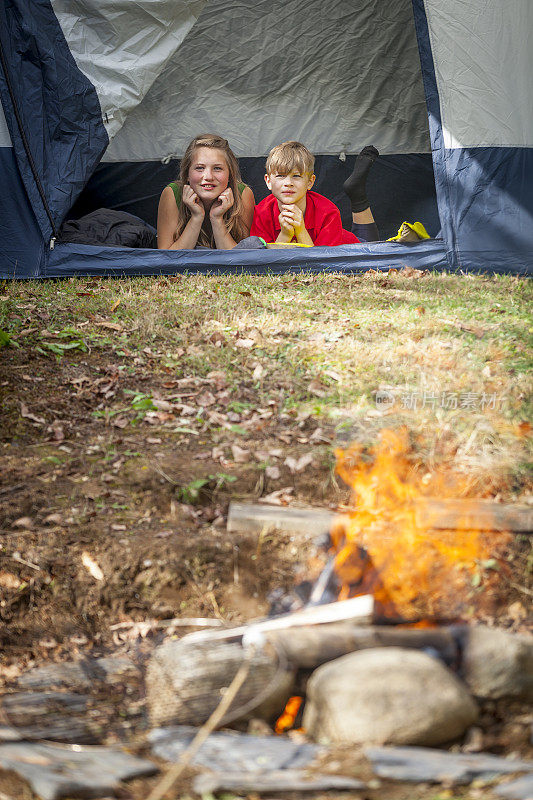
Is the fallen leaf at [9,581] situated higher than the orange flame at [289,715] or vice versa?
the fallen leaf at [9,581]

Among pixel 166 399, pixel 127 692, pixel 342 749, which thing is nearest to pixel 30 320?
pixel 166 399

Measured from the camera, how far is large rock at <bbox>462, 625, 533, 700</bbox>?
181 centimetres

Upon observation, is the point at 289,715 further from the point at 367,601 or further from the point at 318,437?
the point at 318,437

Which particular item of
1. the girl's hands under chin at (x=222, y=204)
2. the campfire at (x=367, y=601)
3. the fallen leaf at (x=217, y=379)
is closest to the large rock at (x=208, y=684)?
the campfire at (x=367, y=601)

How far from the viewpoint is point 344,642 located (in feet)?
6.17

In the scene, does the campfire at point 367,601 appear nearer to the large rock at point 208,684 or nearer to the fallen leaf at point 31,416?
the large rock at point 208,684

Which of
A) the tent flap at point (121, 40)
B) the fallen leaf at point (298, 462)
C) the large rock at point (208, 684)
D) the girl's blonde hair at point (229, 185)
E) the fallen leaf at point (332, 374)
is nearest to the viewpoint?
the large rock at point (208, 684)

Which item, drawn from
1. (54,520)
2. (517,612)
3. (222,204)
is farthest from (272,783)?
(222,204)

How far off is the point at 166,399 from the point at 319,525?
122 centimetres

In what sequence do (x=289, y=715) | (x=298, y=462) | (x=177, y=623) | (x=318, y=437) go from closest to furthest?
(x=289, y=715) → (x=177, y=623) → (x=298, y=462) → (x=318, y=437)

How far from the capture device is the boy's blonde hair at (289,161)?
18.3ft

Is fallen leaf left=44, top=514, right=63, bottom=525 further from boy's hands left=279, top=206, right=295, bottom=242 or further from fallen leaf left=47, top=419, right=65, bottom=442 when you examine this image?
boy's hands left=279, top=206, right=295, bottom=242

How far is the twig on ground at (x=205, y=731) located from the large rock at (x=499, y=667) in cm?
57

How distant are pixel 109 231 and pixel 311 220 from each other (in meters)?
1.66
